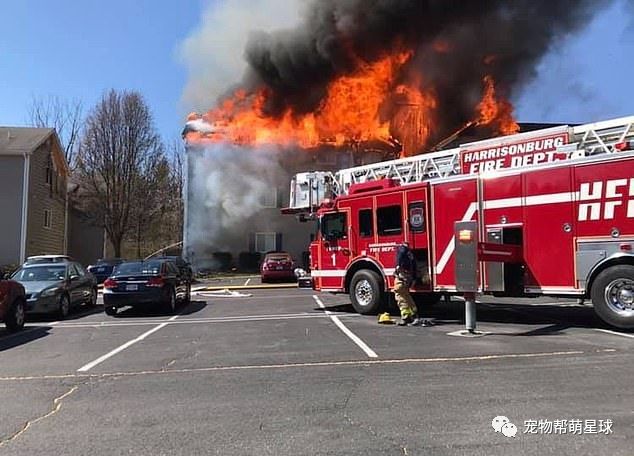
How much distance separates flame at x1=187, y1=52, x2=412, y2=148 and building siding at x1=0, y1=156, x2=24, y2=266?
1014 cm

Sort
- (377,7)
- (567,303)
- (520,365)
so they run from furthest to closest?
(377,7) → (567,303) → (520,365)

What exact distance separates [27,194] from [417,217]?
23.4m

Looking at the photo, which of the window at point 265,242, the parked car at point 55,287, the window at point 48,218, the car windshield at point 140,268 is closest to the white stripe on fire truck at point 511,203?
the car windshield at point 140,268

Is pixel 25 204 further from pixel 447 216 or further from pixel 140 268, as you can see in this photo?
pixel 447 216

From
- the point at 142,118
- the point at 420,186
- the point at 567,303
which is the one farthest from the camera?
the point at 142,118

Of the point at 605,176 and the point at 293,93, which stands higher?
the point at 293,93

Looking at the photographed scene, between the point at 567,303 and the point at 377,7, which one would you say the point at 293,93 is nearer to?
the point at 377,7

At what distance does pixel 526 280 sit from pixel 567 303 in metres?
4.74

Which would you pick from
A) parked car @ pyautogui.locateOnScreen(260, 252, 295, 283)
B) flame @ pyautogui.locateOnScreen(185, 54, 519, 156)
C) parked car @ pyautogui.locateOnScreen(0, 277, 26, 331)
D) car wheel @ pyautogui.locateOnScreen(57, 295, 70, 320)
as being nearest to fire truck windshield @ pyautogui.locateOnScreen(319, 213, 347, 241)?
car wheel @ pyautogui.locateOnScreen(57, 295, 70, 320)

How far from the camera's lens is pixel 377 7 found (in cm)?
2005

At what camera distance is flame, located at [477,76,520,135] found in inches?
796

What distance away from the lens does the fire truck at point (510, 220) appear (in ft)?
31.6

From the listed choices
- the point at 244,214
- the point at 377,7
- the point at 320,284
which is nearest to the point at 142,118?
the point at 244,214

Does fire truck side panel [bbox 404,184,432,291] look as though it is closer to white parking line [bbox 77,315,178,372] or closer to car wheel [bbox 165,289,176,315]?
white parking line [bbox 77,315,178,372]
